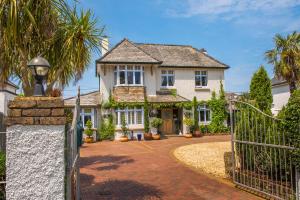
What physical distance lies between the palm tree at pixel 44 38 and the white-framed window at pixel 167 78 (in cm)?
1820

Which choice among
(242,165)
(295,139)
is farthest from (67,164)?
(242,165)

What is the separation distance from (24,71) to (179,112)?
68.2ft

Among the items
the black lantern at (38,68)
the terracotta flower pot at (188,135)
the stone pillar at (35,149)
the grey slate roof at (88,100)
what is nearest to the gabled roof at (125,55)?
the grey slate roof at (88,100)

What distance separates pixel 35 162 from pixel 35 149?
0.17 meters

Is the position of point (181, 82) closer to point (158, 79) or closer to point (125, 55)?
point (158, 79)

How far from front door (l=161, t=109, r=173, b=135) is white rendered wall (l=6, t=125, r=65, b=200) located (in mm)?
22458

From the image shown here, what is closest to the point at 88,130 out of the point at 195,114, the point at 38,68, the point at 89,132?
the point at 89,132

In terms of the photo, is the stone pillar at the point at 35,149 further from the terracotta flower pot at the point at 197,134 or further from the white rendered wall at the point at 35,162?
the terracotta flower pot at the point at 197,134

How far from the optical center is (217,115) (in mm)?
26266

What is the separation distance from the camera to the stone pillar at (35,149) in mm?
3385

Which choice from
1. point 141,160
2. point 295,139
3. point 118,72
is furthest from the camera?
point 118,72

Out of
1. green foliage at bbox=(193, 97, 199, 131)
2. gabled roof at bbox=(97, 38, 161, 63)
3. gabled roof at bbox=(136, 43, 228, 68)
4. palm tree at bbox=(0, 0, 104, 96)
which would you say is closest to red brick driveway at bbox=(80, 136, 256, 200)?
palm tree at bbox=(0, 0, 104, 96)

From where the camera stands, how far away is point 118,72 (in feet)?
77.7

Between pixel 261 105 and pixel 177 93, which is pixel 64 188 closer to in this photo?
pixel 261 105
